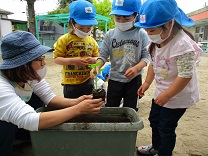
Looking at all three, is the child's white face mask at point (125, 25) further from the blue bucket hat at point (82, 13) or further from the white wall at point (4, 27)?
the white wall at point (4, 27)

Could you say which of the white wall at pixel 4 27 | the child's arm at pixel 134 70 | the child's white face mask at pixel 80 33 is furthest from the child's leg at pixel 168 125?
the white wall at pixel 4 27

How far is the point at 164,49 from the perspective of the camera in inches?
52.9

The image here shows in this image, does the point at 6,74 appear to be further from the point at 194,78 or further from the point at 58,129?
the point at 194,78

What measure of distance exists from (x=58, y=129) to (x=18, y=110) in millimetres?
247

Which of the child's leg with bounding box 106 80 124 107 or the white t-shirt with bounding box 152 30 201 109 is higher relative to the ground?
the white t-shirt with bounding box 152 30 201 109

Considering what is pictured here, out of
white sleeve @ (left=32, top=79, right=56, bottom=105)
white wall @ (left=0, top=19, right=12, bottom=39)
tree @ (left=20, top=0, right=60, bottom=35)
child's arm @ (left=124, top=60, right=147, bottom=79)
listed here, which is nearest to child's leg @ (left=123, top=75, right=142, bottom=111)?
child's arm @ (left=124, top=60, right=147, bottom=79)

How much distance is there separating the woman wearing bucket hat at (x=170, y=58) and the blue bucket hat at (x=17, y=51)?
2.29 feet

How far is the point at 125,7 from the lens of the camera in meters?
1.67

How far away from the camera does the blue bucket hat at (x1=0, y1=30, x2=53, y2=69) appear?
1159 millimetres

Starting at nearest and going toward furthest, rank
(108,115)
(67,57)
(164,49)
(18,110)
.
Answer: (18,110) → (164,49) → (108,115) → (67,57)

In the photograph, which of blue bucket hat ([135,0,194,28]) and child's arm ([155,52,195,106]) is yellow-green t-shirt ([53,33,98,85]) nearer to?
blue bucket hat ([135,0,194,28])

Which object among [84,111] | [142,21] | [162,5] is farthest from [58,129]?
[162,5]

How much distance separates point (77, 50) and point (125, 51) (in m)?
0.50

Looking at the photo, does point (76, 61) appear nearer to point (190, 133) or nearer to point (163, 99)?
point (163, 99)
